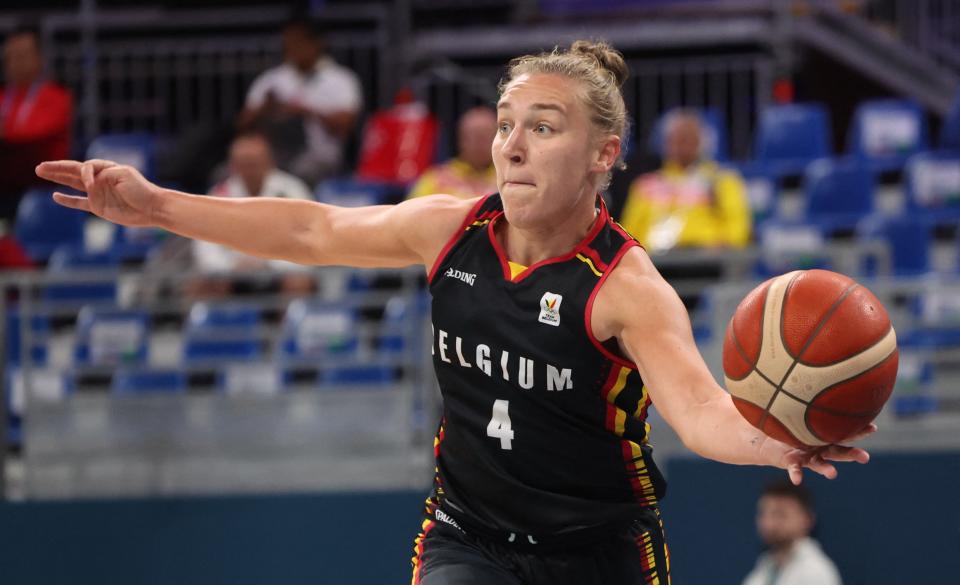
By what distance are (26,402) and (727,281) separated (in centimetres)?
366

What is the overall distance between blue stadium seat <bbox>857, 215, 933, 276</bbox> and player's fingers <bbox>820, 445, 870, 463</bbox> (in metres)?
5.66

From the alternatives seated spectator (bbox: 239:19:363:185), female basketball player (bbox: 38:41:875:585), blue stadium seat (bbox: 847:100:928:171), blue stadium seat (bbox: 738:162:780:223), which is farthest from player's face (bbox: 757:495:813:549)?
seated spectator (bbox: 239:19:363:185)

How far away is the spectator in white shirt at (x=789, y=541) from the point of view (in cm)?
565

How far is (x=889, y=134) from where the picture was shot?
387 inches

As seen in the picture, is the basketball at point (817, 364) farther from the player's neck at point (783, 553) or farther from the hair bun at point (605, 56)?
the player's neck at point (783, 553)

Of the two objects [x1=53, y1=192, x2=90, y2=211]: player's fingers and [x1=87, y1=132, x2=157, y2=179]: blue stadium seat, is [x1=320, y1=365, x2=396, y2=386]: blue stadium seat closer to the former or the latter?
[x1=87, y1=132, x2=157, y2=179]: blue stadium seat

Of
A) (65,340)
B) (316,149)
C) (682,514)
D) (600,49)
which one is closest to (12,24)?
(316,149)

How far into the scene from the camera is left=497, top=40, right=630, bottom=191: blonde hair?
3252mm

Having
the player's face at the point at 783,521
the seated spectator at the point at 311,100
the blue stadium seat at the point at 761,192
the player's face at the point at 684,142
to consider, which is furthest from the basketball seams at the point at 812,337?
the seated spectator at the point at 311,100

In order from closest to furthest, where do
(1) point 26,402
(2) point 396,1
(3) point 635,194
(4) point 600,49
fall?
(4) point 600,49
(1) point 26,402
(3) point 635,194
(2) point 396,1

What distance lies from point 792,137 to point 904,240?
2.04 metres

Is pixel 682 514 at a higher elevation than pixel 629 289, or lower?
lower

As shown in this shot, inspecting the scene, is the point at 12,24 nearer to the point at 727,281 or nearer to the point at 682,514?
the point at 727,281

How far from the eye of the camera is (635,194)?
8.44 metres
